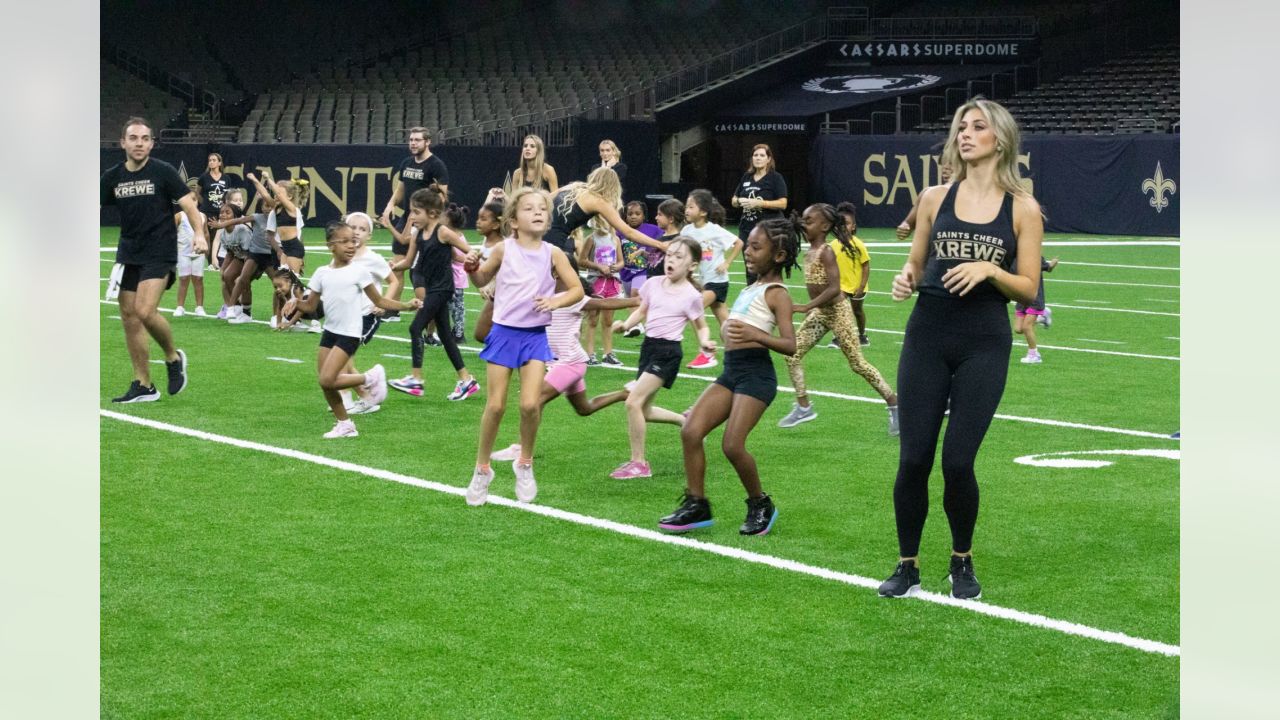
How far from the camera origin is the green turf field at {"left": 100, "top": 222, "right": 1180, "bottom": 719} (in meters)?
4.69

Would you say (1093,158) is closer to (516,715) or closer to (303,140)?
(303,140)

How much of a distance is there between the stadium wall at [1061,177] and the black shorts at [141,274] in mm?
27414

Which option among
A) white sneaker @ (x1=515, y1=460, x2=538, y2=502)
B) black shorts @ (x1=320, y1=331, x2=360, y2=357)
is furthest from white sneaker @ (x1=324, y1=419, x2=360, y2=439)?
white sneaker @ (x1=515, y1=460, x2=538, y2=502)

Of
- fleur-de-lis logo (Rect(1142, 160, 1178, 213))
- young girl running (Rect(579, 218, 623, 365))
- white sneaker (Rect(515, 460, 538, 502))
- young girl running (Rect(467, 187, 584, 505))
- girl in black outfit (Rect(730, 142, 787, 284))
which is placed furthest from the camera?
fleur-de-lis logo (Rect(1142, 160, 1178, 213))

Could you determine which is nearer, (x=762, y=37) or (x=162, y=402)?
(x=162, y=402)

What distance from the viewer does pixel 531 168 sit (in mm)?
13203

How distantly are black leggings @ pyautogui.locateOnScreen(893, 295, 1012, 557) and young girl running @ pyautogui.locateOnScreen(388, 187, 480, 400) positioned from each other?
645 centimetres

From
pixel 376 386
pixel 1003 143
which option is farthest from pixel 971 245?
pixel 376 386

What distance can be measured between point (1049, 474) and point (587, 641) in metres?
4.28

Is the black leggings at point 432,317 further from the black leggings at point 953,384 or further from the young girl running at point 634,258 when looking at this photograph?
the black leggings at point 953,384

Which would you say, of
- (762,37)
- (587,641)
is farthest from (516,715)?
(762,37)

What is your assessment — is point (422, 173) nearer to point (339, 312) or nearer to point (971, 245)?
point (339, 312)

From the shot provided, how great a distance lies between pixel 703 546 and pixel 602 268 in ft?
19.5

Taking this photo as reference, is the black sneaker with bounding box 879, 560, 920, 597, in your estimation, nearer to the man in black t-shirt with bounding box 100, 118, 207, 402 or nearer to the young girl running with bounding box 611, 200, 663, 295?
the man in black t-shirt with bounding box 100, 118, 207, 402
